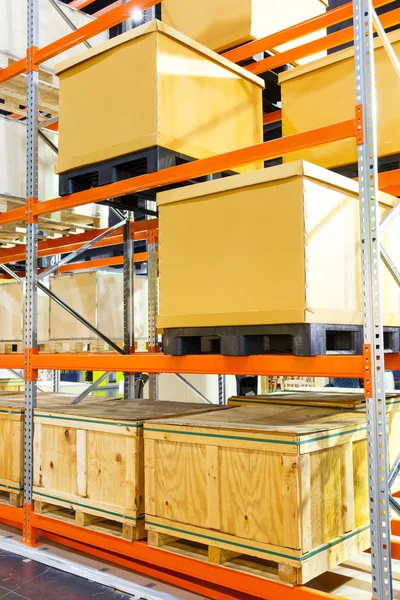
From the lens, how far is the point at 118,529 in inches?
183

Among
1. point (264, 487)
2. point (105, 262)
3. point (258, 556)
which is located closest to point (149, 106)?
point (264, 487)

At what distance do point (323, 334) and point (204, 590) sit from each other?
197 centimetres

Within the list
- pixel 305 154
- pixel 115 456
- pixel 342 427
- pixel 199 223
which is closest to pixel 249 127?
pixel 305 154

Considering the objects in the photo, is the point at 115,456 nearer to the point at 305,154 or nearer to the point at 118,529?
the point at 118,529

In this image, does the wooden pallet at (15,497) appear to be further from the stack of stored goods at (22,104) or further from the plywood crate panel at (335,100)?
the plywood crate panel at (335,100)

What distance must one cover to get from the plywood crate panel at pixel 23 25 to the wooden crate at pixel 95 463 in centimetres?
356

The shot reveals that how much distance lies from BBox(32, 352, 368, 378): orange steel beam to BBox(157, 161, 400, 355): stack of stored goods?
0.09m

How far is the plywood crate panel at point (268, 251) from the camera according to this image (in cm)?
342

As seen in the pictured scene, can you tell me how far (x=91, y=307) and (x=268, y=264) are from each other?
3.71 metres

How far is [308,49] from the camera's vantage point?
4.89 m

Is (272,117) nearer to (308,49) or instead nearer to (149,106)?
(308,49)

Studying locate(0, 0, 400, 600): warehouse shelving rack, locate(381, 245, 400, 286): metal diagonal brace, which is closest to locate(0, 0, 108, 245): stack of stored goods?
locate(0, 0, 400, 600): warehouse shelving rack

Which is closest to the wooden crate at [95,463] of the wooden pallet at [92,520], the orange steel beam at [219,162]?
the wooden pallet at [92,520]

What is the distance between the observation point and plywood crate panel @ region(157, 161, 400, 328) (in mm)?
3416
